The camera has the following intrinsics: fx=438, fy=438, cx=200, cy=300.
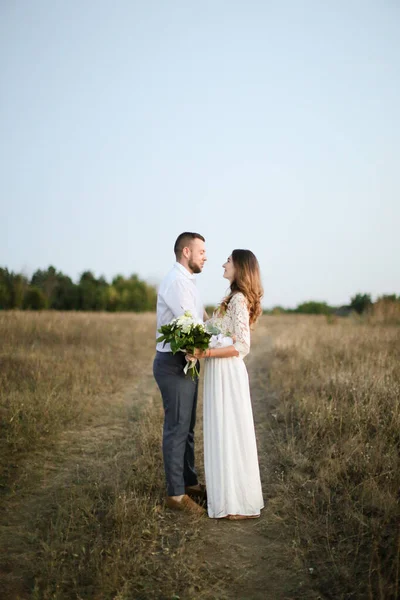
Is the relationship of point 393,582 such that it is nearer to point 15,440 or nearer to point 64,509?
point 64,509

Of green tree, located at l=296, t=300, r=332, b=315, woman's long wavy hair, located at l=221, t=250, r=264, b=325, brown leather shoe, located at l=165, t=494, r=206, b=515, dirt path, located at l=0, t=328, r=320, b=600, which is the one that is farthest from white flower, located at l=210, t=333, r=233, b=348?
green tree, located at l=296, t=300, r=332, b=315

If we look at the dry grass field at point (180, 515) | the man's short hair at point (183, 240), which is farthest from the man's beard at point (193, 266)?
the dry grass field at point (180, 515)

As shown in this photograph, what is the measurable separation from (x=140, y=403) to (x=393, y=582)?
5800mm

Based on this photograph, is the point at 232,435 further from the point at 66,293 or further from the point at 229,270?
the point at 66,293

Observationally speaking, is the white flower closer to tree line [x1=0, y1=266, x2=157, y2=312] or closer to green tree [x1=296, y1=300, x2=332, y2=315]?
tree line [x1=0, y1=266, x2=157, y2=312]

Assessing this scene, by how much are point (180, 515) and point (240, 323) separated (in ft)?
6.35

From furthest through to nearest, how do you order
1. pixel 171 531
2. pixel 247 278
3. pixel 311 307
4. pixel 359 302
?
pixel 311 307 < pixel 359 302 < pixel 247 278 < pixel 171 531

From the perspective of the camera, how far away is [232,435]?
4262 millimetres

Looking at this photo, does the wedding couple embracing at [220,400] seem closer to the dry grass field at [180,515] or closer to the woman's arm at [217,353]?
the woman's arm at [217,353]

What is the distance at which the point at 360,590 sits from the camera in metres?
3.06

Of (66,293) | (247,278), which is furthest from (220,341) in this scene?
(66,293)

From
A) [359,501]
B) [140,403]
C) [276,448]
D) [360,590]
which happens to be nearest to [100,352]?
[140,403]

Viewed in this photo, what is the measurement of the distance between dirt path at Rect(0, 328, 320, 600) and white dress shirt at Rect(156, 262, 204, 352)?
181 cm

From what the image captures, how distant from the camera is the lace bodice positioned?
423 centimetres
